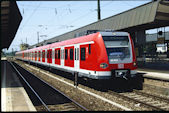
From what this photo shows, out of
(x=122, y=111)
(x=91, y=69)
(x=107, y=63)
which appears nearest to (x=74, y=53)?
(x=91, y=69)

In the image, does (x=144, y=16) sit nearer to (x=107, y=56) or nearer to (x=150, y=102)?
(x=107, y=56)

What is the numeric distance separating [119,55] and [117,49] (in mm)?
365

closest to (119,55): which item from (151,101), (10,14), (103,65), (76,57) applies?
(103,65)

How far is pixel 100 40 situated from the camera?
36.5ft

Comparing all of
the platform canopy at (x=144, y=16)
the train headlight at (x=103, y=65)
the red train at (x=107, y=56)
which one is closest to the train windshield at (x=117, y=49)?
the red train at (x=107, y=56)

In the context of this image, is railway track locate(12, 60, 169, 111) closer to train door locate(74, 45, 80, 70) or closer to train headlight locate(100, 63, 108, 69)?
train headlight locate(100, 63, 108, 69)

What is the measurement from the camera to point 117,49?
11391mm

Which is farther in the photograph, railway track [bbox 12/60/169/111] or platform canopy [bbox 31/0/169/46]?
platform canopy [bbox 31/0/169/46]

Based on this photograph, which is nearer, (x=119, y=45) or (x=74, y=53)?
(x=119, y=45)

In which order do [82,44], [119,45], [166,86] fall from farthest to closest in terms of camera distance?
[82,44], [119,45], [166,86]

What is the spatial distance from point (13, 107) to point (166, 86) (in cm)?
751

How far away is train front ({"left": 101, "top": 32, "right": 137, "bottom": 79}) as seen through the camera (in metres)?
11.1

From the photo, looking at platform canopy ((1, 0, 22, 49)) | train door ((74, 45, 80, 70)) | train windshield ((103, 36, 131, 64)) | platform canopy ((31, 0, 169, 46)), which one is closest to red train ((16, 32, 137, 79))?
train windshield ((103, 36, 131, 64))

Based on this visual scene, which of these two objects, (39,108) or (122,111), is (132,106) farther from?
(39,108)
